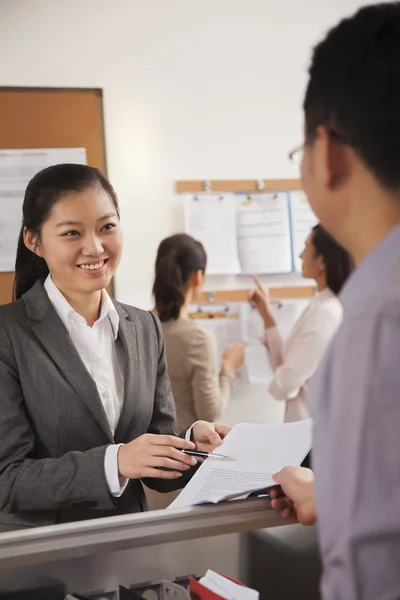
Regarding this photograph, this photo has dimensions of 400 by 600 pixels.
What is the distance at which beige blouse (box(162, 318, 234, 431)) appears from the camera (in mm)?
2609

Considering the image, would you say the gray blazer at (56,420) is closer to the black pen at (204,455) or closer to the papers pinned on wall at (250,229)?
the black pen at (204,455)

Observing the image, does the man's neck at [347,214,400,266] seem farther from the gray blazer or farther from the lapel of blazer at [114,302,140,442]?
the lapel of blazer at [114,302,140,442]

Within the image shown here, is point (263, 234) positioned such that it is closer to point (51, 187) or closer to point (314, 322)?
point (314, 322)

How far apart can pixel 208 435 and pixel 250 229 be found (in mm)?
2125

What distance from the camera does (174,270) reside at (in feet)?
8.95

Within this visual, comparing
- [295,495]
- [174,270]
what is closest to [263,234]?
[174,270]

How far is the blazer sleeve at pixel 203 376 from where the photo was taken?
8.57ft

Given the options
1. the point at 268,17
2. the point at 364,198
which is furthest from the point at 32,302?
the point at 268,17

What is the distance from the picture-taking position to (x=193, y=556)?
3.48 ft

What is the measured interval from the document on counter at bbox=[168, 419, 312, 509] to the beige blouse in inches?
54.0

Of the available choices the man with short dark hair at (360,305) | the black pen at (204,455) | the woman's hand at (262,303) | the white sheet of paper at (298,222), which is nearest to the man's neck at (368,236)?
the man with short dark hair at (360,305)

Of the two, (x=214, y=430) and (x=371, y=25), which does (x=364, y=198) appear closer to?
(x=371, y=25)

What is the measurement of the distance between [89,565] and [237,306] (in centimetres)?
241

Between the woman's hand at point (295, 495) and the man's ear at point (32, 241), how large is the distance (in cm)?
78
